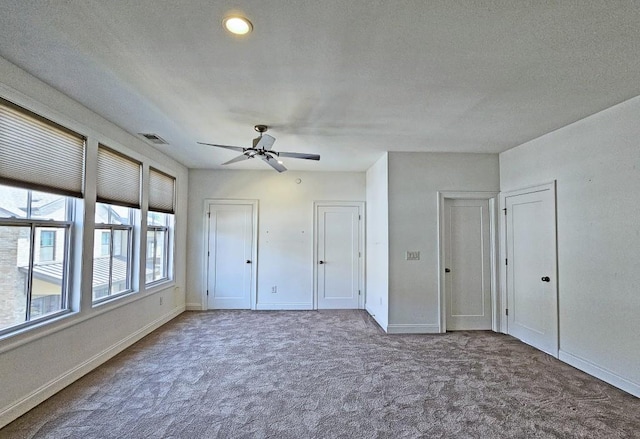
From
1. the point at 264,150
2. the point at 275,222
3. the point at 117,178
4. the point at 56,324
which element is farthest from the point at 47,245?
the point at 275,222

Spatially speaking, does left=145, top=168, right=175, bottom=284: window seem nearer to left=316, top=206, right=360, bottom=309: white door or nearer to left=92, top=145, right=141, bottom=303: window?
left=92, top=145, right=141, bottom=303: window

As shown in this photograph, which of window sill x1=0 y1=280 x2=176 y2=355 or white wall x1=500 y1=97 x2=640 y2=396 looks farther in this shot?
white wall x1=500 y1=97 x2=640 y2=396

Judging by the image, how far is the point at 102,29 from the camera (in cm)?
193

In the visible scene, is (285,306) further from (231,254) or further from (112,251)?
(112,251)

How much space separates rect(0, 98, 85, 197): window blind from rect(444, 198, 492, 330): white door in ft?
15.2

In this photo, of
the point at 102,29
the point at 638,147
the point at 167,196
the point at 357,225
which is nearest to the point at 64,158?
the point at 102,29

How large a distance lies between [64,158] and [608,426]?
5043 millimetres

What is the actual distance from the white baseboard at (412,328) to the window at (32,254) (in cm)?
389

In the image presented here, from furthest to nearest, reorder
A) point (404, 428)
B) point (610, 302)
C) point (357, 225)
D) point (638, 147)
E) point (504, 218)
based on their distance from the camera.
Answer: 1. point (357, 225)
2. point (504, 218)
3. point (610, 302)
4. point (638, 147)
5. point (404, 428)

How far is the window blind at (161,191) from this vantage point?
4.67 meters

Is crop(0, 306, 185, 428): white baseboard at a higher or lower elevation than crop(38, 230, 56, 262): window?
lower

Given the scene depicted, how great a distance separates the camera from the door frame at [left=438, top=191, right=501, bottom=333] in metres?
4.59

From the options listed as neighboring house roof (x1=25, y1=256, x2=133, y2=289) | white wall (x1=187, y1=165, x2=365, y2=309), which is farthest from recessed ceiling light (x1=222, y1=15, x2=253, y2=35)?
white wall (x1=187, y1=165, x2=365, y2=309)

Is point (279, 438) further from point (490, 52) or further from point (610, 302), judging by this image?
point (610, 302)
